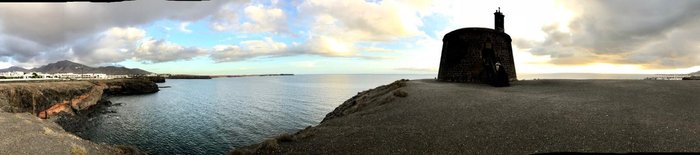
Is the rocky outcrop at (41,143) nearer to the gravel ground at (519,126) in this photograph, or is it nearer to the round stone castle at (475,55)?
the gravel ground at (519,126)

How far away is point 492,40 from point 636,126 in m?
21.8

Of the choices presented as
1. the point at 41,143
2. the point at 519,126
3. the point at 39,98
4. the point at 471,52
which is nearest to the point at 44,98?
the point at 39,98

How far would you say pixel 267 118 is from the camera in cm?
4181

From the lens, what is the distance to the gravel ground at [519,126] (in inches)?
492

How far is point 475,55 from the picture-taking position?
3394 cm

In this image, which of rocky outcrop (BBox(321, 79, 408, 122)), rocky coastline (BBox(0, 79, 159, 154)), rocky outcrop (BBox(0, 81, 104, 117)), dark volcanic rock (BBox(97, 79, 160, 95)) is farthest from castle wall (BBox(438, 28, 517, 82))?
dark volcanic rock (BBox(97, 79, 160, 95))

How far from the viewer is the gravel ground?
12.5 metres

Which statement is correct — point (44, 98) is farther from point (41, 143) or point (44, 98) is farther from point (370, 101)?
point (370, 101)

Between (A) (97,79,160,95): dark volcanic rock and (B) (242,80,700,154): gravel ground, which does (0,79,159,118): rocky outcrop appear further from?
(B) (242,80,700,154): gravel ground

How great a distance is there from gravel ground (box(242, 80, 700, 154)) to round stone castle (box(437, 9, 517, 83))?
1134 centimetres

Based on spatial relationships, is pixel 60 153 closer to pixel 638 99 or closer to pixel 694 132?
pixel 694 132

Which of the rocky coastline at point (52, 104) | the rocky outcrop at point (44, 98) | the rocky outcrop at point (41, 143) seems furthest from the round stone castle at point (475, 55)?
the rocky outcrop at point (44, 98)

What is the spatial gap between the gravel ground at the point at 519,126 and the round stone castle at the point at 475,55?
11.3 m

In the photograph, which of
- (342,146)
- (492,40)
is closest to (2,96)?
(342,146)
